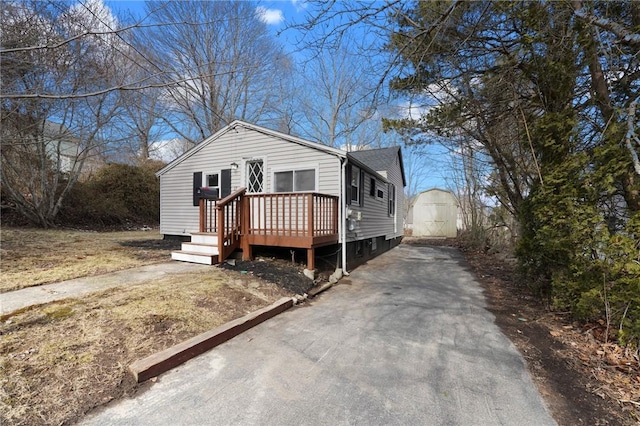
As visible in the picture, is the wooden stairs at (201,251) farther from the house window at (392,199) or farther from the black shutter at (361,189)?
the house window at (392,199)

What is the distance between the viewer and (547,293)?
4.79m

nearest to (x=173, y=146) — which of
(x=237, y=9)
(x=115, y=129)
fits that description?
(x=115, y=129)

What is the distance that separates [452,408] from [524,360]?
139 centimetres

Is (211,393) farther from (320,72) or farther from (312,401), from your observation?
(320,72)

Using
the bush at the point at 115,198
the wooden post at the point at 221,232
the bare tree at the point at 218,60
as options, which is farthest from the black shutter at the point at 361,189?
the bush at the point at 115,198

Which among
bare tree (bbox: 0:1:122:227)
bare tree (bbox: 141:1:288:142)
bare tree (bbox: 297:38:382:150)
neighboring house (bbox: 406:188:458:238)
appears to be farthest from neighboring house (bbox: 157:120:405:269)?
neighboring house (bbox: 406:188:458:238)

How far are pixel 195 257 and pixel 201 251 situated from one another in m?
0.28

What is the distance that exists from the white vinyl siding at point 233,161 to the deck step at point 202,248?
7.77 feet

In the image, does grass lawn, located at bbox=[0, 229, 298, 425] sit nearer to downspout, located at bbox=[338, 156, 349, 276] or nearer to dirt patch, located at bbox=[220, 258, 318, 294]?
dirt patch, located at bbox=[220, 258, 318, 294]

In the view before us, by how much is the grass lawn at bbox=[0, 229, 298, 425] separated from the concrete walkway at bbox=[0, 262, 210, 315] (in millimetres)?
232

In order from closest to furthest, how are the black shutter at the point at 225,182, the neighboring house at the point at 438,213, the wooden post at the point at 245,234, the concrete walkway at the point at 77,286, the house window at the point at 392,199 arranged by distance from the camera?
the concrete walkway at the point at 77,286 < the wooden post at the point at 245,234 < the black shutter at the point at 225,182 < the house window at the point at 392,199 < the neighboring house at the point at 438,213

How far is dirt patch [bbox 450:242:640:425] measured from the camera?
2.31 m

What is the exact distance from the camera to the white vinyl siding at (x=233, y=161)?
302 inches

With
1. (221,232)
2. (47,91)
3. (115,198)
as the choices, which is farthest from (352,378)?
(115,198)
